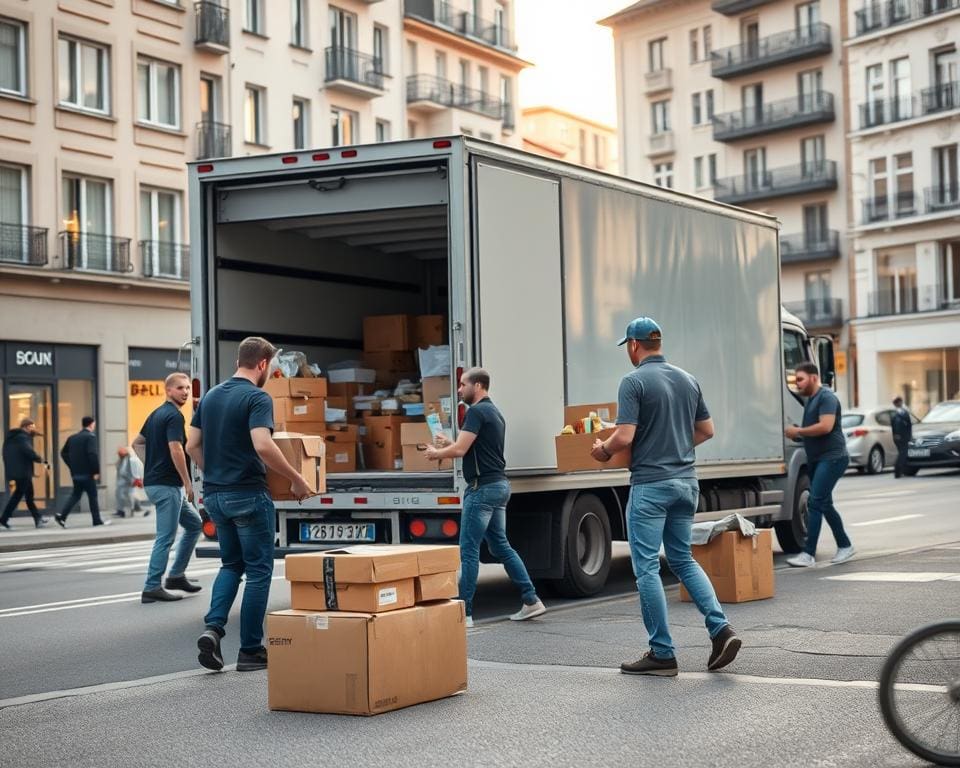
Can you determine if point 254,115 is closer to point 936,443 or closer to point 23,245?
point 23,245

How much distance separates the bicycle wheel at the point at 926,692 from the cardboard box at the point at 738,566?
547cm

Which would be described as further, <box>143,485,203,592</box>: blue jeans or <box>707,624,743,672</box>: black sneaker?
<box>143,485,203,592</box>: blue jeans

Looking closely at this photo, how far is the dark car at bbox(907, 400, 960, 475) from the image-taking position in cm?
3253

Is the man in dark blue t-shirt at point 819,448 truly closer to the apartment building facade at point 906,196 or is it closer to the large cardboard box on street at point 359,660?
the large cardboard box on street at point 359,660

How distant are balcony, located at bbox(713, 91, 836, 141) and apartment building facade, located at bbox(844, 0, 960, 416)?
1.56 m

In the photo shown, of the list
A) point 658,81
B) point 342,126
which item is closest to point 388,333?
point 342,126

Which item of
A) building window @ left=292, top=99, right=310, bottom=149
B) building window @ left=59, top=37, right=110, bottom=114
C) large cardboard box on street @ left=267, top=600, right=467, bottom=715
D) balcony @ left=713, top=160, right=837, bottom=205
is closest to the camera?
large cardboard box on street @ left=267, top=600, right=467, bottom=715

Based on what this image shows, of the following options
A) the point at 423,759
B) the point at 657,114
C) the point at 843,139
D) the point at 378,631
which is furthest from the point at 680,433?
the point at 657,114

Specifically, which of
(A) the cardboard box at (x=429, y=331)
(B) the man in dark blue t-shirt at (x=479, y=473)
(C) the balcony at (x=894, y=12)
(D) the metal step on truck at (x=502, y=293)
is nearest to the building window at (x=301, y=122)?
(C) the balcony at (x=894, y=12)

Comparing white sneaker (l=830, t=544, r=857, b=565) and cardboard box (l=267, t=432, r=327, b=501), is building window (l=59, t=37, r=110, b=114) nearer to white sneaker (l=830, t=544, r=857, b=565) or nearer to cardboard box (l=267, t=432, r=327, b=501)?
white sneaker (l=830, t=544, r=857, b=565)

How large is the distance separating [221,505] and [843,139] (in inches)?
2048

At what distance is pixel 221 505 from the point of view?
8.41 m

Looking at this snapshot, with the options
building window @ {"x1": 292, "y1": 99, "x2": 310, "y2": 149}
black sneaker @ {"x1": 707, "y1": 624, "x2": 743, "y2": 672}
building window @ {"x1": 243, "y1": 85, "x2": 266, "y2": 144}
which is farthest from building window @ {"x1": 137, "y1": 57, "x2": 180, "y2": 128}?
black sneaker @ {"x1": 707, "y1": 624, "x2": 743, "y2": 672}

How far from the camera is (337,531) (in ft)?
37.0
